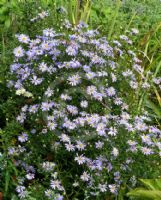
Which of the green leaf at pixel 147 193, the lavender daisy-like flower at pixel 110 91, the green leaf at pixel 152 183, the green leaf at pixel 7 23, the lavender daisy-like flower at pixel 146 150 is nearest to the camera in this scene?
the green leaf at pixel 147 193

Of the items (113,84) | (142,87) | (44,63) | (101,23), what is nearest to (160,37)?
(101,23)

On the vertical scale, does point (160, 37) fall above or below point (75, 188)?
above

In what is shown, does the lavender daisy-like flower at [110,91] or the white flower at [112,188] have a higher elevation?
the lavender daisy-like flower at [110,91]

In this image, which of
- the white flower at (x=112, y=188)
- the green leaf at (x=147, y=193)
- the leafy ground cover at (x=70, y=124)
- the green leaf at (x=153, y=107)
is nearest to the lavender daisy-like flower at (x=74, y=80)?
the leafy ground cover at (x=70, y=124)

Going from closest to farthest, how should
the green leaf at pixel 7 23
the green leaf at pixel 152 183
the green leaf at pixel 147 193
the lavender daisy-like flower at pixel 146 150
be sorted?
the green leaf at pixel 147 193 → the green leaf at pixel 152 183 → the lavender daisy-like flower at pixel 146 150 → the green leaf at pixel 7 23

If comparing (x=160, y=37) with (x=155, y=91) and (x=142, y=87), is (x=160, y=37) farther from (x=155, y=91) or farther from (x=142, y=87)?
(x=142, y=87)

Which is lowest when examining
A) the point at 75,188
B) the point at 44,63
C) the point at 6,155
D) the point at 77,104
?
the point at 75,188

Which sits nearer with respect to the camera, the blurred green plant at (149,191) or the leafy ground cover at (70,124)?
the blurred green plant at (149,191)

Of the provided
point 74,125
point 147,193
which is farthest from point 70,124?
point 147,193

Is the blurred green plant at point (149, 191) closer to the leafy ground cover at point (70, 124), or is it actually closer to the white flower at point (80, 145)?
the leafy ground cover at point (70, 124)
